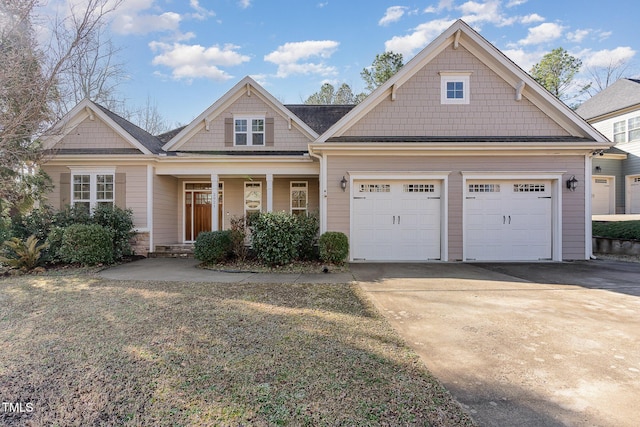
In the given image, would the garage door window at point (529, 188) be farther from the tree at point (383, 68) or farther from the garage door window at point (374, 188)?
the tree at point (383, 68)

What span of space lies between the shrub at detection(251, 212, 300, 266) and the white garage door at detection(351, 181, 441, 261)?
77.6 inches

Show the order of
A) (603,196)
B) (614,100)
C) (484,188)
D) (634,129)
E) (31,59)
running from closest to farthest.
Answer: (31,59) < (484,188) < (634,129) < (603,196) < (614,100)

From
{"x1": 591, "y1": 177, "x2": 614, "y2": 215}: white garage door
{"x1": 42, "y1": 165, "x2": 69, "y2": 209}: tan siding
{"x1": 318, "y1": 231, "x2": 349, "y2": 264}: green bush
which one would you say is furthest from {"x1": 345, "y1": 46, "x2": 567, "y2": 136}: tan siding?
{"x1": 591, "y1": 177, "x2": 614, "y2": 215}: white garage door

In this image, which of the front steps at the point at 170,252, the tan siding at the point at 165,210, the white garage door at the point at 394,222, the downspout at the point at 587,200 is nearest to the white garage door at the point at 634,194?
the downspout at the point at 587,200

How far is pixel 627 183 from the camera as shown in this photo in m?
15.6

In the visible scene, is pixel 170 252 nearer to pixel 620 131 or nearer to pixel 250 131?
pixel 250 131

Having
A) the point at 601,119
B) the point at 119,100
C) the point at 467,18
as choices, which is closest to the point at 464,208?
the point at 467,18

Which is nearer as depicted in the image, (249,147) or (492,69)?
(492,69)

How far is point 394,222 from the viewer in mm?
9289

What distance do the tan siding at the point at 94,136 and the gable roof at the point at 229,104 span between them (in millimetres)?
1562

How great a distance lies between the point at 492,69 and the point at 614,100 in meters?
12.8

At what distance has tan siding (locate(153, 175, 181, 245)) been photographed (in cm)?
1086

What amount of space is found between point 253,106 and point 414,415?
11490 mm

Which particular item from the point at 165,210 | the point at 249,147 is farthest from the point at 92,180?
the point at 249,147
